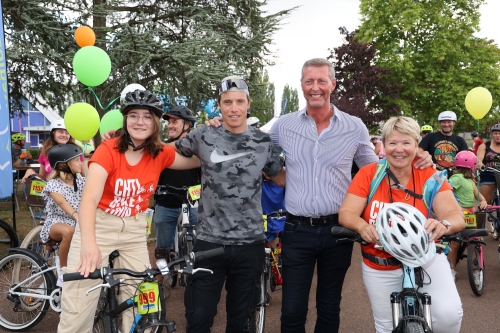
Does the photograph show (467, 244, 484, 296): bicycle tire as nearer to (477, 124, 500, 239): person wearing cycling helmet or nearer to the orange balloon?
(477, 124, 500, 239): person wearing cycling helmet

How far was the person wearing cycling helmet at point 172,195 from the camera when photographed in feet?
19.7

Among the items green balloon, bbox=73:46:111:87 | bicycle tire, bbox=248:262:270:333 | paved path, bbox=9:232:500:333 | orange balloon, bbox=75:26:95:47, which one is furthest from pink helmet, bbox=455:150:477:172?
orange balloon, bbox=75:26:95:47

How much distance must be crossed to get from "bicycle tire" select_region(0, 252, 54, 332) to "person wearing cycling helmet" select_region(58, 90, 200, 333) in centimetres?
184

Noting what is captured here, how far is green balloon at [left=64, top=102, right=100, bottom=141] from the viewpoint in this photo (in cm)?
597

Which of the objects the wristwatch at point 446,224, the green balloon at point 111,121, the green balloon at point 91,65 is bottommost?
the wristwatch at point 446,224

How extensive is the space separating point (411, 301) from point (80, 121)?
4619mm

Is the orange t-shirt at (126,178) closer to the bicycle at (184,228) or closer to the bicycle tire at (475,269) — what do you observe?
the bicycle at (184,228)

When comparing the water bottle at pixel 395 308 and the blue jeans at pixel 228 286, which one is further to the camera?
the blue jeans at pixel 228 286

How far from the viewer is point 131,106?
312 cm

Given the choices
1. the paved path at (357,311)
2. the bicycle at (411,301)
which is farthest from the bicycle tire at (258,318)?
the bicycle at (411,301)

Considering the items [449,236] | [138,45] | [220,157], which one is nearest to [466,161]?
[449,236]

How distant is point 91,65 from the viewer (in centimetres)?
654

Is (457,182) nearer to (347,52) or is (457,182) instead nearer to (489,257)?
(489,257)

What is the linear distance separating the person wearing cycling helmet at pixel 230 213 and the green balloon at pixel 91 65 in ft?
12.5
